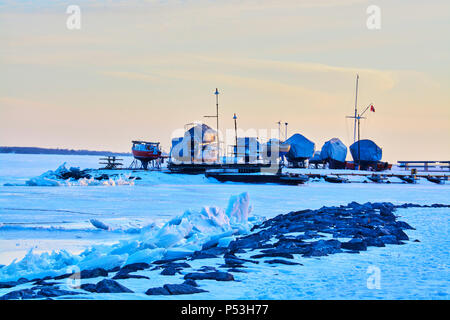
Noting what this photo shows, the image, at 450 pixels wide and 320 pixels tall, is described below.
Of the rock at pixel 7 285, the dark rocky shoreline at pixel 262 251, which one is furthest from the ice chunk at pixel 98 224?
the rock at pixel 7 285

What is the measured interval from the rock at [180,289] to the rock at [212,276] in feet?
2.04

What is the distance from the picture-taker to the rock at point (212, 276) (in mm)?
6236

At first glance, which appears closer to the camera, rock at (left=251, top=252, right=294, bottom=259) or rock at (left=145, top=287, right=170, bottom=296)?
rock at (left=145, top=287, right=170, bottom=296)

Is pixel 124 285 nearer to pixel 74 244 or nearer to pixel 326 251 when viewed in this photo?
pixel 326 251

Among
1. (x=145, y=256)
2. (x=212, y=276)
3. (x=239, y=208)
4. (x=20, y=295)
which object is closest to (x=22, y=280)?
(x=20, y=295)

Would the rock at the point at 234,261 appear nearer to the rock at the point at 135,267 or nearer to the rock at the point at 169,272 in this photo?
the rock at the point at 169,272

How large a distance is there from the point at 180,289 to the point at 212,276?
782 mm

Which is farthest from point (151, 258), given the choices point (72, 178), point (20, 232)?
point (72, 178)

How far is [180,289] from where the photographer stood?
5617 mm

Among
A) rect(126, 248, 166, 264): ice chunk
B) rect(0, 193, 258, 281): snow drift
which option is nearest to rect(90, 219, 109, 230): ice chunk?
rect(0, 193, 258, 281): snow drift

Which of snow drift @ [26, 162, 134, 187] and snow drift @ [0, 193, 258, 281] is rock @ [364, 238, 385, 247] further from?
snow drift @ [26, 162, 134, 187]

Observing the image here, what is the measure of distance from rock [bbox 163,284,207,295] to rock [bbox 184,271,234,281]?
62cm

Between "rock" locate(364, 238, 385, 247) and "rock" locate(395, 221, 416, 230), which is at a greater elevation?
"rock" locate(364, 238, 385, 247)

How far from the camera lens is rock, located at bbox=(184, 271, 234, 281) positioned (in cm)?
624
